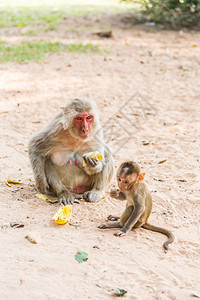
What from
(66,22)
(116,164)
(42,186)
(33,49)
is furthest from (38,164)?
(66,22)

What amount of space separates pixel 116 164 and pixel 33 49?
6.59 metres

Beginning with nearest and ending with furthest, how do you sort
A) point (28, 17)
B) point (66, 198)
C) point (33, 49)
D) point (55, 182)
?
1. point (66, 198)
2. point (55, 182)
3. point (33, 49)
4. point (28, 17)

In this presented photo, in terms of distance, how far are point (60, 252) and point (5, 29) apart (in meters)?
11.4

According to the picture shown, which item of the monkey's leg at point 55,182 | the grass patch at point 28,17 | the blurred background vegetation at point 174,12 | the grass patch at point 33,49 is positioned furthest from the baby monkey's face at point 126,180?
the grass patch at point 28,17

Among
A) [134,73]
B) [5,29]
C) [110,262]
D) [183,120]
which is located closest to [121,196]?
[110,262]

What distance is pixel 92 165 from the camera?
16.2 feet

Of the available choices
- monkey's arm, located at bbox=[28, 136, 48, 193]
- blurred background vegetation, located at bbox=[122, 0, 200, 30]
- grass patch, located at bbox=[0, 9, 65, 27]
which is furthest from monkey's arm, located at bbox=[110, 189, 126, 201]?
grass patch, located at bbox=[0, 9, 65, 27]

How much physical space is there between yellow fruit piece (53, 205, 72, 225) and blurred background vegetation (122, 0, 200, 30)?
10.9 meters

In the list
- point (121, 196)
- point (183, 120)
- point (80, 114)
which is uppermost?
point (80, 114)

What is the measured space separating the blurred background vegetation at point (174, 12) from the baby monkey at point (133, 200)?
36.0 ft

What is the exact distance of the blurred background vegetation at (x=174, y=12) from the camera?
560 inches

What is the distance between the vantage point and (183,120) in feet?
26.6

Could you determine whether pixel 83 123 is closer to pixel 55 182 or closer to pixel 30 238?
pixel 55 182

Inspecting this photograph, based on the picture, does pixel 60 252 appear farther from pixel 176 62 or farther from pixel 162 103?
pixel 176 62
